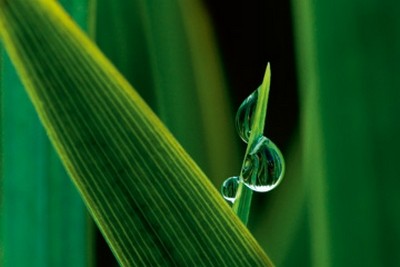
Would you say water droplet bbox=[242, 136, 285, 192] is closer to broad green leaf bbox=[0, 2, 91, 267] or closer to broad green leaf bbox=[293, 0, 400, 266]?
broad green leaf bbox=[293, 0, 400, 266]

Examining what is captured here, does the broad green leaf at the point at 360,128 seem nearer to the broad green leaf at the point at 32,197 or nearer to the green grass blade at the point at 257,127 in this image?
the green grass blade at the point at 257,127

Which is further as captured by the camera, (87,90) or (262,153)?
(262,153)

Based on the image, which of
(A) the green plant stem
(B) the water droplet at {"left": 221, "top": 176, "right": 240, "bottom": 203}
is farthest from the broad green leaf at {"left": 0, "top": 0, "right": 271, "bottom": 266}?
(B) the water droplet at {"left": 221, "top": 176, "right": 240, "bottom": 203}

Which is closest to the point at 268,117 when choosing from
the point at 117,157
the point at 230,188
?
the point at 230,188

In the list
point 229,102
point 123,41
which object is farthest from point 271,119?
point 123,41

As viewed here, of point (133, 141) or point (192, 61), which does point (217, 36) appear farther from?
point (133, 141)

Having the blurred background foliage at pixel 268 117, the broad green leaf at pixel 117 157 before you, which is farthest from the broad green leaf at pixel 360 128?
the broad green leaf at pixel 117 157

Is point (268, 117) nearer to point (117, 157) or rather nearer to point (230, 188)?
point (230, 188)
